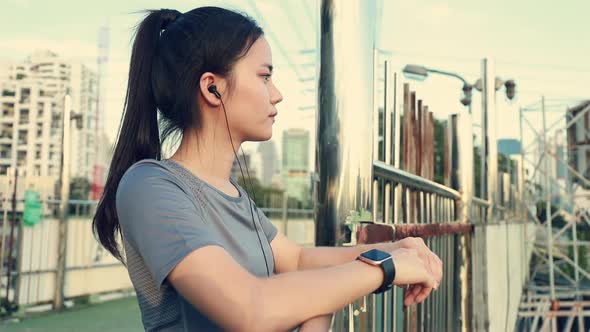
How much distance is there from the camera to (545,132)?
58.3 feet

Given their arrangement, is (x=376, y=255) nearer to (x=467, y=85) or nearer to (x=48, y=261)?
(x=48, y=261)

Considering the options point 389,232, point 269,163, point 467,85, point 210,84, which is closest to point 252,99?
point 210,84

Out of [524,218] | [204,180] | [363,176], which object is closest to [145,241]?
[204,180]

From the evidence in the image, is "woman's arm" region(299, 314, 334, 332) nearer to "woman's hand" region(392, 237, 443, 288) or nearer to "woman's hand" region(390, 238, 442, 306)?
"woman's hand" region(390, 238, 442, 306)

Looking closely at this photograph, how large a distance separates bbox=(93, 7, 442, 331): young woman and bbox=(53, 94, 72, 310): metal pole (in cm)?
716

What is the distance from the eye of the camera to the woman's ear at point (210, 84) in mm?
1271

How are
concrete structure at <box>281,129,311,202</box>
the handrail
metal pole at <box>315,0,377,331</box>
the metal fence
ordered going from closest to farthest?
1. metal pole at <box>315,0,377,331</box>
2. the handrail
3. the metal fence
4. concrete structure at <box>281,129,311,202</box>

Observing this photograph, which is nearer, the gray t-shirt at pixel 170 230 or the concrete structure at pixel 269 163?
the gray t-shirt at pixel 170 230

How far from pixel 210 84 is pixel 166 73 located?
0.11m

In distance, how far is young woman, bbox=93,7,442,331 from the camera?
991 millimetres

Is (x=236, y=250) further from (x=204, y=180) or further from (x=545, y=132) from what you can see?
(x=545, y=132)

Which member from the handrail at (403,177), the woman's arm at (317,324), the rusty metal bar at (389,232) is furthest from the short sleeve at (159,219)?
the handrail at (403,177)

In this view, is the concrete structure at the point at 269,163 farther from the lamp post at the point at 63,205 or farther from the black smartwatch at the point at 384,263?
the black smartwatch at the point at 384,263

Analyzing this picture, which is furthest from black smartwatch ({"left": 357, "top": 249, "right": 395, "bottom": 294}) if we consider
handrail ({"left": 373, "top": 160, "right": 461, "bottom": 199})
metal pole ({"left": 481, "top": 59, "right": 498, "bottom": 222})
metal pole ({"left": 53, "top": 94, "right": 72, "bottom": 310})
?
metal pole ({"left": 53, "top": 94, "right": 72, "bottom": 310})
